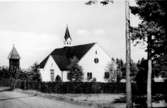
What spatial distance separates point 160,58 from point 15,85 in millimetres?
40550

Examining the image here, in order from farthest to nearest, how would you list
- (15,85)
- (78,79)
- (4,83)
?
(4,83) < (15,85) < (78,79)

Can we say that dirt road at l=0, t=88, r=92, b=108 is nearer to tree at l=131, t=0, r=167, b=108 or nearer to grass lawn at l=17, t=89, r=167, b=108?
grass lawn at l=17, t=89, r=167, b=108

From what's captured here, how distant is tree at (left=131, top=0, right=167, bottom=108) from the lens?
2012 centimetres

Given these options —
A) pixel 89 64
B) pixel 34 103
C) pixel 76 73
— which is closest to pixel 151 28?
pixel 34 103

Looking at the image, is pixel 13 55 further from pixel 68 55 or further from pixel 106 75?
pixel 106 75

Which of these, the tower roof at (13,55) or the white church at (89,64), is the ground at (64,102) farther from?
the tower roof at (13,55)

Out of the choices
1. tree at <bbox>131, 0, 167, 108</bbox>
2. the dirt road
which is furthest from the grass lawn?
tree at <bbox>131, 0, 167, 108</bbox>

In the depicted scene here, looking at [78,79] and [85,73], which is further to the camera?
[85,73]

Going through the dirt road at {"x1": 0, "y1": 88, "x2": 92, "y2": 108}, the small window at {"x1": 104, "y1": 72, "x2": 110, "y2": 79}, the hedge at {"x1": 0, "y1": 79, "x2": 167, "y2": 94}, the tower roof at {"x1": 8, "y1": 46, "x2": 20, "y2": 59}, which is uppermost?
the tower roof at {"x1": 8, "y1": 46, "x2": 20, "y2": 59}

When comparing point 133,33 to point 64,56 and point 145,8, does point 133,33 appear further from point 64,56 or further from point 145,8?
point 64,56

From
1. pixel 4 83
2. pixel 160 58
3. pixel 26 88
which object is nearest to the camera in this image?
pixel 160 58

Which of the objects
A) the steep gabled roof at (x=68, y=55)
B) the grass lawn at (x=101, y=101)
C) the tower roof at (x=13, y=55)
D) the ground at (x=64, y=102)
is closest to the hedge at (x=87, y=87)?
the grass lawn at (x=101, y=101)

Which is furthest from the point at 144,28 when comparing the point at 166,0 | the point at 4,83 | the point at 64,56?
the point at 4,83

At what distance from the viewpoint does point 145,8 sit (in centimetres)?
2095
